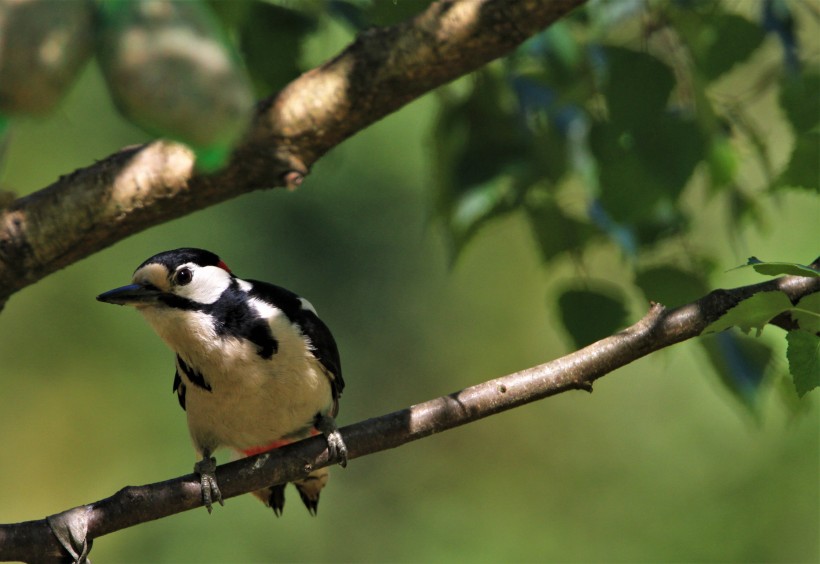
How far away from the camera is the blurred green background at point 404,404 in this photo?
5305 millimetres

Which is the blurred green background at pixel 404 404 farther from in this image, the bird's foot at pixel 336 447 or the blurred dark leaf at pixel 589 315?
the bird's foot at pixel 336 447

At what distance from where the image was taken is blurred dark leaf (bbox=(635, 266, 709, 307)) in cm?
212

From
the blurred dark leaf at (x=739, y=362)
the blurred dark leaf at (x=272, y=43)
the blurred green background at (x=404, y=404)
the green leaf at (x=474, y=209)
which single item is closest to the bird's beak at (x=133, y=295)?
the blurred dark leaf at (x=272, y=43)

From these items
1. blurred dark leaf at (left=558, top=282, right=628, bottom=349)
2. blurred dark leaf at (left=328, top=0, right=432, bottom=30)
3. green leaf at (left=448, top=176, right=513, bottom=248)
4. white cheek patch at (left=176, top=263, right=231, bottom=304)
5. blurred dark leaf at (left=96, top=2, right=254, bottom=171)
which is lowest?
blurred dark leaf at (left=96, top=2, right=254, bottom=171)

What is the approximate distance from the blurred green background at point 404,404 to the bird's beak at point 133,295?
2540 millimetres

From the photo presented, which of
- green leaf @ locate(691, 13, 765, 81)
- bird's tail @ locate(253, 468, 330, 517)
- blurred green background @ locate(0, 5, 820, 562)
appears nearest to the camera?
green leaf @ locate(691, 13, 765, 81)

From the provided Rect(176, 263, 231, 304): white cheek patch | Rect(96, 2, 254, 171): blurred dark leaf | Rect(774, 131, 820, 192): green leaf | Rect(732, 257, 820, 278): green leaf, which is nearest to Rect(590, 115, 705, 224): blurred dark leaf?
Rect(774, 131, 820, 192): green leaf

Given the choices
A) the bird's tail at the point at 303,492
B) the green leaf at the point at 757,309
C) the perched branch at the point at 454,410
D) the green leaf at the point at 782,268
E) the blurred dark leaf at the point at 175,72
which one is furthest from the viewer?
the bird's tail at the point at 303,492

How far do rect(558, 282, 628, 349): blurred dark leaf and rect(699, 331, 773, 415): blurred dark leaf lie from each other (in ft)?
0.59

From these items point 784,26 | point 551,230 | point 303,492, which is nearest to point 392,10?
point 551,230

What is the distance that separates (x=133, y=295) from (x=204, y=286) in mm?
191

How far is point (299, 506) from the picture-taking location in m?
5.96

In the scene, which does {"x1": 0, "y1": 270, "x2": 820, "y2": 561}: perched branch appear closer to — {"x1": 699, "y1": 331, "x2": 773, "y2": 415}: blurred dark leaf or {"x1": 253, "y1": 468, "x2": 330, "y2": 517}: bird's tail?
{"x1": 699, "y1": 331, "x2": 773, "y2": 415}: blurred dark leaf

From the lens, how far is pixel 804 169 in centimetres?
195
